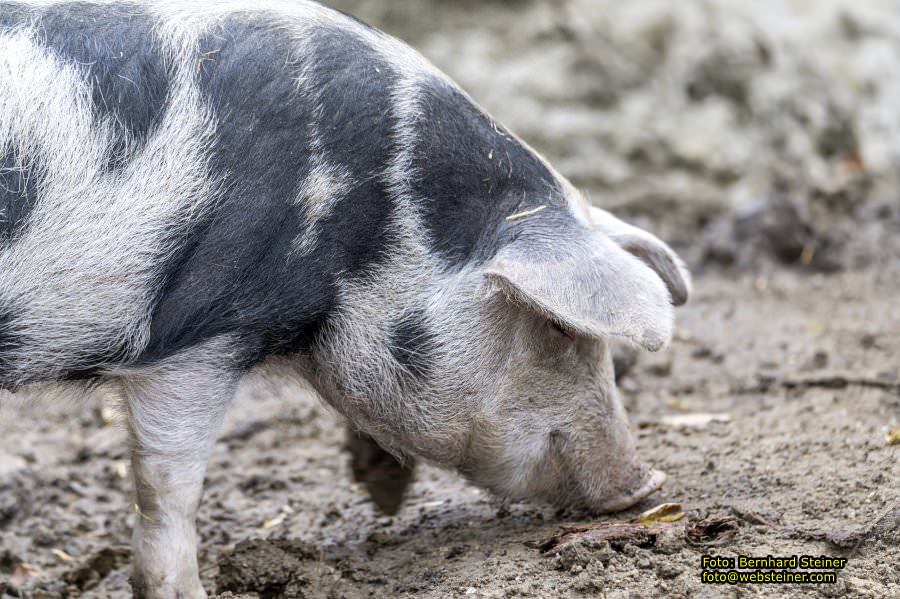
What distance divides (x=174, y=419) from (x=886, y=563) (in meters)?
2.06

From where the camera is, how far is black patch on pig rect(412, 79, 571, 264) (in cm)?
354

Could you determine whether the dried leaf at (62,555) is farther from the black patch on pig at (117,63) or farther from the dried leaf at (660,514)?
the dried leaf at (660,514)

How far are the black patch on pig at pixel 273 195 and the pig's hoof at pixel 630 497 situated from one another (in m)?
1.14

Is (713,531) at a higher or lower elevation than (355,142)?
lower

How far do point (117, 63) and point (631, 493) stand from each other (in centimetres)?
213

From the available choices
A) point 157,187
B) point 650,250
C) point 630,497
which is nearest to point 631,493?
point 630,497

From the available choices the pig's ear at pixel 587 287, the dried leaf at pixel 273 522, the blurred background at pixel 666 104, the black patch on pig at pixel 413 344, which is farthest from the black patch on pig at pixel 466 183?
the blurred background at pixel 666 104

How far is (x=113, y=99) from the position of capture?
10.9 ft

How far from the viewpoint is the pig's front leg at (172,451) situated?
3371mm

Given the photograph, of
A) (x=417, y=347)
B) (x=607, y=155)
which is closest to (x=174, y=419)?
(x=417, y=347)

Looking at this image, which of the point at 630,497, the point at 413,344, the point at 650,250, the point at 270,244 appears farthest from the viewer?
the point at 650,250

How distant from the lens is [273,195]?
3.32 meters

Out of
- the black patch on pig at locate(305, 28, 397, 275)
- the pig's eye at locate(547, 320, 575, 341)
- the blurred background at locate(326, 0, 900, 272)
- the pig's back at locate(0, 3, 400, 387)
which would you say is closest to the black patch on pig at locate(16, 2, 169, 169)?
the pig's back at locate(0, 3, 400, 387)

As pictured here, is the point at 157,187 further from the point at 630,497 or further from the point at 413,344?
the point at 630,497
